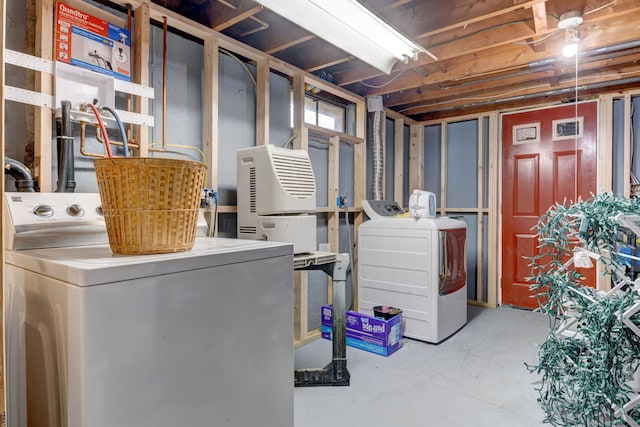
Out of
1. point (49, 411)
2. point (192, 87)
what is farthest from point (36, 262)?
point (192, 87)

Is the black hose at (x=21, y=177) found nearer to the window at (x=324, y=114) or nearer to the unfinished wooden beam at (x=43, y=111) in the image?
the unfinished wooden beam at (x=43, y=111)

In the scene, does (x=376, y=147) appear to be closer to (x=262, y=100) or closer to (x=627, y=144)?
(x=262, y=100)

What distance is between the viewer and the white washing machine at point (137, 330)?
2.77 feet

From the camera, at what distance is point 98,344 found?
83cm

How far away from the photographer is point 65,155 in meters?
1.58

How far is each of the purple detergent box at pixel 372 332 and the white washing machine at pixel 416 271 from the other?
0.23 metres

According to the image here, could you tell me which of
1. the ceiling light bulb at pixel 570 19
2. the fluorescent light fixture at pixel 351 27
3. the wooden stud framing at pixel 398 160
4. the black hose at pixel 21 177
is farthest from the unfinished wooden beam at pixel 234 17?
the wooden stud framing at pixel 398 160

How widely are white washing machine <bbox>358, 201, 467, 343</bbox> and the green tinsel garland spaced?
1.02 meters

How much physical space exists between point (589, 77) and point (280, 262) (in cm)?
353

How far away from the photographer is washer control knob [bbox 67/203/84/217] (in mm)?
1341

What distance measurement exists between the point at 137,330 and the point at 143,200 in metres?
0.34

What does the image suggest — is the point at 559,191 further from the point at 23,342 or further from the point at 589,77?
the point at 23,342

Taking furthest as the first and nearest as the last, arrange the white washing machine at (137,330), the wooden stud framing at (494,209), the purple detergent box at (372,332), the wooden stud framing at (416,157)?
1. the wooden stud framing at (416,157)
2. the wooden stud framing at (494,209)
3. the purple detergent box at (372,332)
4. the white washing machine at (137,330)

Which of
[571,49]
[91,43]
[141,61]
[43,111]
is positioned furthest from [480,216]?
[43,111]
